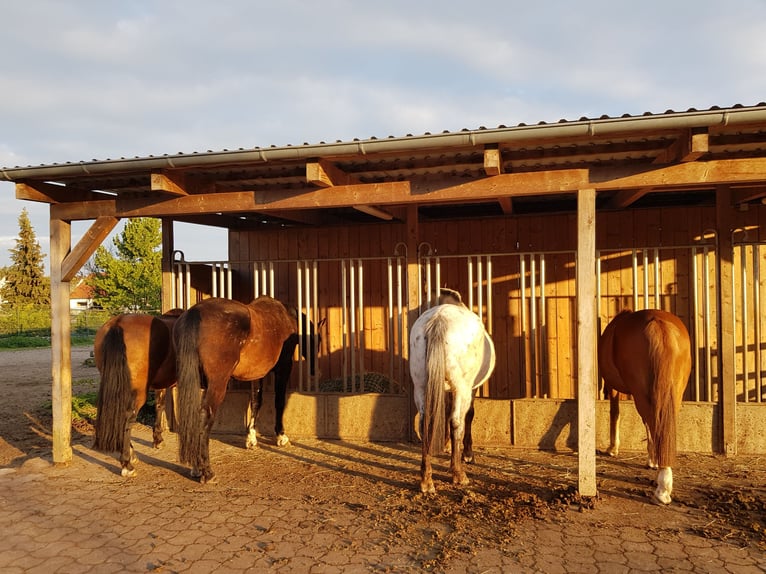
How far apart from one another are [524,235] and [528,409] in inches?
93.1

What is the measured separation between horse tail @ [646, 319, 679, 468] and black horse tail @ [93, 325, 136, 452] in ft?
14.0

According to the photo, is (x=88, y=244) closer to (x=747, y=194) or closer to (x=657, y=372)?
(x=657, y=372)

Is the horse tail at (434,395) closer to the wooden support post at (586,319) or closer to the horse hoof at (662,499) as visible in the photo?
the wooden support post at (586,319)

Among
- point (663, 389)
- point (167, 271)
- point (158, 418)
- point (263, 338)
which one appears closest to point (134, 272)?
point (167, 271)

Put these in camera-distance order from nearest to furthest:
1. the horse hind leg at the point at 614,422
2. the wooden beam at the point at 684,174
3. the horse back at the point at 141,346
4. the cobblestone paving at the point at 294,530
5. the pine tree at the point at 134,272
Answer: the cobblestone paving at the point at 294,530 < the wooden beam at the point at 684,174 < the horse back at the point at 141,346 < the horse hind leg at the point at 614,422 < the pine tree at the point at 134,272

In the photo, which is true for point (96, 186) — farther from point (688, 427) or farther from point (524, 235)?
point (688, 427)

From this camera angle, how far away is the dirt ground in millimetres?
3400

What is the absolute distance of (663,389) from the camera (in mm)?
3869

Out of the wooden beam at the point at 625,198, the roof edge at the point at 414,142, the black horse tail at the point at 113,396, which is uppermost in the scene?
the roof edge at the point at 414,142

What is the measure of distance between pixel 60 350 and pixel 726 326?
6437 mm

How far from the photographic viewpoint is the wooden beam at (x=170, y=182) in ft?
14.6

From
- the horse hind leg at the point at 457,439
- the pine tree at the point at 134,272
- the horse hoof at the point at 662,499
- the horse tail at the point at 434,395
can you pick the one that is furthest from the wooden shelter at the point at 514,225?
the pine tree at the point at 134,272

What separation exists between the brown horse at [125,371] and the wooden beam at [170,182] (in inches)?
48.6

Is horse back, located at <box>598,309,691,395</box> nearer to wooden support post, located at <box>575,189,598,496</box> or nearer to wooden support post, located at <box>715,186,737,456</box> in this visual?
wooden support post, located at <box>575,189,598,496</box>
